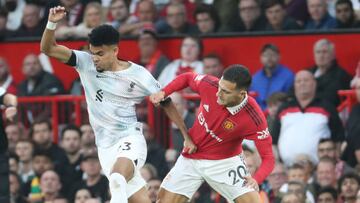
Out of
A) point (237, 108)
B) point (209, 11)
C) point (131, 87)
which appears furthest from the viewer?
point (209, 11)

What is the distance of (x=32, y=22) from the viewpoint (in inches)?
888

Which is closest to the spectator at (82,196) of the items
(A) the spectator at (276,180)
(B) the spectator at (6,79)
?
(A) the spectator at (276,180)

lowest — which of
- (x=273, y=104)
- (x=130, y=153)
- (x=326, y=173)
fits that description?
(x=326, y=173)

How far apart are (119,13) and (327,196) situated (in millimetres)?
5312

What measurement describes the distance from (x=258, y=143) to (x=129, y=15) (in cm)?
687

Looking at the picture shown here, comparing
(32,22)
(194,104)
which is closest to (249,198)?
(194,104)

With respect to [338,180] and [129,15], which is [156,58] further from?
[338,180]

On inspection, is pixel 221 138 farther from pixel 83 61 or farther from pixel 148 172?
pixel 148 172

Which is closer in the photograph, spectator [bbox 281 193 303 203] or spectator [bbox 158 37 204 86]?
spectator [bbox 281 193 303 203]

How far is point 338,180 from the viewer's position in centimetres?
1777

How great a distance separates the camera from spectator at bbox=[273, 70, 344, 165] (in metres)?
18.6

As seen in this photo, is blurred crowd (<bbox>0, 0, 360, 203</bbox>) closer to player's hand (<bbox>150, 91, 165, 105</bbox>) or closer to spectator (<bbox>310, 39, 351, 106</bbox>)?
spectator (<bbox>310, 39, 351, 106</bbox>)

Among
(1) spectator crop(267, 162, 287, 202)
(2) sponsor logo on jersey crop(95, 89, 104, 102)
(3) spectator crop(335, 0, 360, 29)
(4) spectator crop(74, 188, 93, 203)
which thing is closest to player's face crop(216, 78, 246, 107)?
(2) sponsor logo on jersey crop(95, 89, 104, 102)

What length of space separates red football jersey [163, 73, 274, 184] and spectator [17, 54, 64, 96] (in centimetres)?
585
